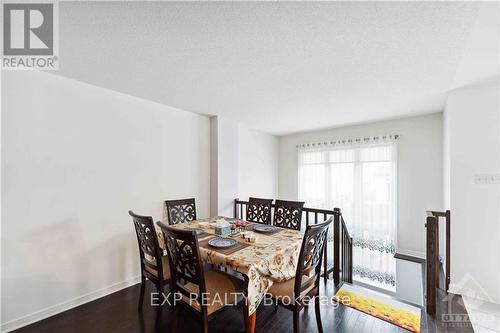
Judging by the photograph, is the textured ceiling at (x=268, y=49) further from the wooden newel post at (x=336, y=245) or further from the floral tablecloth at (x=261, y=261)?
the floral tablecloth at (x=261, y=261)

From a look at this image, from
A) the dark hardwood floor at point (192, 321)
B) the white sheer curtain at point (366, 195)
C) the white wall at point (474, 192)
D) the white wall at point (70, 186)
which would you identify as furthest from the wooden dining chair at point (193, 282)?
the white sheer curtain at point (366, 195)

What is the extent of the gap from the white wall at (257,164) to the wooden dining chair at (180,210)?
4.46 feet

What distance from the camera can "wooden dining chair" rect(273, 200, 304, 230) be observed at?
2945 millimetres

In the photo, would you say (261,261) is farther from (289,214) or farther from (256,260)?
(289,214)

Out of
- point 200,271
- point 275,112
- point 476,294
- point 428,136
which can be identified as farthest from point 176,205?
point 428,136

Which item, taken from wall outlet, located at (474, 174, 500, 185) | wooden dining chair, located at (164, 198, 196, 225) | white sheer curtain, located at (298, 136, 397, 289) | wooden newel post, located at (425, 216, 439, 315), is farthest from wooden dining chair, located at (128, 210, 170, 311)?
white sheer curtain, located at (298, 136, 397, 289)

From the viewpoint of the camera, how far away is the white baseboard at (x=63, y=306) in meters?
1.94

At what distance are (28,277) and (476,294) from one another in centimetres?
448

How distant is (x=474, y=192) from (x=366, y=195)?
1.76 m

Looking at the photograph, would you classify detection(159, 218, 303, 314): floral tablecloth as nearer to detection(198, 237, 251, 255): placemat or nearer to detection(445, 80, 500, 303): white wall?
detection(198, 237, 251, 255): placemat

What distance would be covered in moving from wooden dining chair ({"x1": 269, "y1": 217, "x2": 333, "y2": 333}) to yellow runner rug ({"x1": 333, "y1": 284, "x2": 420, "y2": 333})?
2.25 feet

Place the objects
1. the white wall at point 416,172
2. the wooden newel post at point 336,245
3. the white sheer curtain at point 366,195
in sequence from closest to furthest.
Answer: the wooden newel post at point 336,245
the white wall at point 416,172
the white sheer curtain at point 366,195

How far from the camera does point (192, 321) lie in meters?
2.05

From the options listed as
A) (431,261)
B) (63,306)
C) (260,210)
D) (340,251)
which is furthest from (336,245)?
(63,306)
